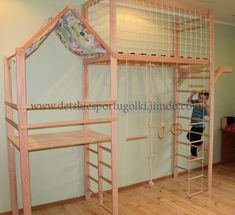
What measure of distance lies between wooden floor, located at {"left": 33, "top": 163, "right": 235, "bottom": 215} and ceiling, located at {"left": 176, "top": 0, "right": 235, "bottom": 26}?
9.07 feet

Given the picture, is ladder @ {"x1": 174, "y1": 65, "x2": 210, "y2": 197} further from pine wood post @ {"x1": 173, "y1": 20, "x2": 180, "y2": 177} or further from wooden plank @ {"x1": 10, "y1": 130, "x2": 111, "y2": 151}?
wooden plank @ {"x1": 10, "y1": 130, "x2": 111, "y2": 151}

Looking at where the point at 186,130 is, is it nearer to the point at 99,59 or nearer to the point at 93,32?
the point at 99,59

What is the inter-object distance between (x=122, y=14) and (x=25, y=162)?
2520 mm

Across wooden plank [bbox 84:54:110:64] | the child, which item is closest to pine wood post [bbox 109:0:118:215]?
wooden plank [bbox 84:54:110:64]

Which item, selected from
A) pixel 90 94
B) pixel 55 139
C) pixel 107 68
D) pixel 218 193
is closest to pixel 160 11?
pixel 107 68

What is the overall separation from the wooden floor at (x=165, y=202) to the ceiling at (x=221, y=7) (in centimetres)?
276

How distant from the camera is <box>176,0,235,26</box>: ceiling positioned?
3.82 meters

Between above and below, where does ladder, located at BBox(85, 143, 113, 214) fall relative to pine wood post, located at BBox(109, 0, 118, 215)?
below

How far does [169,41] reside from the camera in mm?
4316

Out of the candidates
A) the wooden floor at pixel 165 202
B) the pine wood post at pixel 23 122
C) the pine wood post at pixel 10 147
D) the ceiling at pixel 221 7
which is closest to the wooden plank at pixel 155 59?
the ceiling at pixel 221 7

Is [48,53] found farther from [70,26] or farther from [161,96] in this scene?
[161,96]

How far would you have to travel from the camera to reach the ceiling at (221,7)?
382cm

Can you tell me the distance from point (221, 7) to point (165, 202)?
3.01m

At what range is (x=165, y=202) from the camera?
3596 millimetres
